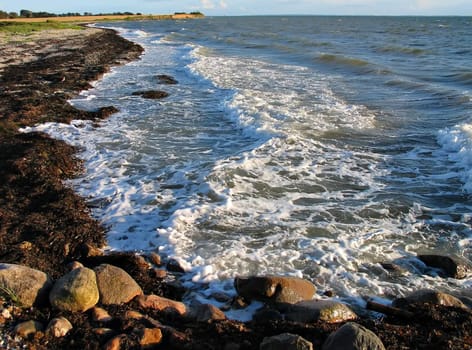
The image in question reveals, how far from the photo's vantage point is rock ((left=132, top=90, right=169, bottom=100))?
54.0 feet

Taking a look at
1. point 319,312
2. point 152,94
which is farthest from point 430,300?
point 152,94

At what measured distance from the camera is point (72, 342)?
3750 mm

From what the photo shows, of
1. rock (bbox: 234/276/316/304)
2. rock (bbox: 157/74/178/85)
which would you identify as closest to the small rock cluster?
rock (bbox: 234/276/316/304)

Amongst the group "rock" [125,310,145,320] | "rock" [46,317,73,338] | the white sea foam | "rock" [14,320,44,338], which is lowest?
"rock" [125,310,145,320]

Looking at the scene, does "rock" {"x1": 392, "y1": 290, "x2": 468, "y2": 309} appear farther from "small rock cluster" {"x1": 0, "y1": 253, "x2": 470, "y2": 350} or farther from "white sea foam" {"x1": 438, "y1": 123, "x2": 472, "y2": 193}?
"white sea foam" {"x1": 438, "y1": 123, "x2": 472, "y2": 193}

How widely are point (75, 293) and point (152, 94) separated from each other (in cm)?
1334

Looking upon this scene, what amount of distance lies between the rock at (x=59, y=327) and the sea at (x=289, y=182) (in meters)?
1.47

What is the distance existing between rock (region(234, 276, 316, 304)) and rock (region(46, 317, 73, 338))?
1.83m

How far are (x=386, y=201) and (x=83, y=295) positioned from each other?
17.5ft

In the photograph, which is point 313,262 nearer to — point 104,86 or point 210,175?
point 210,175

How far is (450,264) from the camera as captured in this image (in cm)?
536

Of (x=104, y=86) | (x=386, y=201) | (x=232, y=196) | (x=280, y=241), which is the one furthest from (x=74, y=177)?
(x=104, y=86)

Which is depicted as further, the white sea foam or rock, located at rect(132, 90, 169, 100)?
rock, located at rect(132, 90, 169, 100)

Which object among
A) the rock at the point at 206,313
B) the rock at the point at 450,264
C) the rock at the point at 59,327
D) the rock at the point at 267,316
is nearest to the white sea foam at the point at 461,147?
the rock at the point at 450,264
